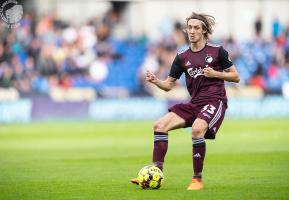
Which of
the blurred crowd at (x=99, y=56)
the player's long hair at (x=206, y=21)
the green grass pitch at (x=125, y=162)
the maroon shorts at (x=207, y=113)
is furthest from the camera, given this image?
the blurred crowd at (x=99, y=56)

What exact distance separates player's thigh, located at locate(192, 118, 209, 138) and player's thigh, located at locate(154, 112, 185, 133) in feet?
1.04

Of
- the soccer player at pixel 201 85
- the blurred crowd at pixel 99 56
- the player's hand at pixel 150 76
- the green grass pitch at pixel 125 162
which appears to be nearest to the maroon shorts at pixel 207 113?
the soccer player at pixel 201 85

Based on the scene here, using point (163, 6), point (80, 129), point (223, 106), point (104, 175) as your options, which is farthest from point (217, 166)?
point (163, 6)

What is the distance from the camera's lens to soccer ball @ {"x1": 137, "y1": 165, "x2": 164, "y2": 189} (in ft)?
35.3

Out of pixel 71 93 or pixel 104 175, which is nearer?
pixel 104 175

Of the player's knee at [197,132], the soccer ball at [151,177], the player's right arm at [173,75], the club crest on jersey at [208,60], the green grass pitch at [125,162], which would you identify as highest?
the club crest on jersey at [208,60]

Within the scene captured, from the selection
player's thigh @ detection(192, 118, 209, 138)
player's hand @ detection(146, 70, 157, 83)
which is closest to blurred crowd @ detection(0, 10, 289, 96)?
player's hand @ detection(146, 70, 157, 83)

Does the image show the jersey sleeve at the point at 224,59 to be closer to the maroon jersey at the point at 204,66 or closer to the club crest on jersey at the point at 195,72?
the maroon jersey at the point at 204,66

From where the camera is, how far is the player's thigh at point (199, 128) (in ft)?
35.1

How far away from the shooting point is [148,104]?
101 feet

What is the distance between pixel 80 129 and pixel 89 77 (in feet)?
21.8

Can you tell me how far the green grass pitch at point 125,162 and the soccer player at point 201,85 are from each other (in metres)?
0.81

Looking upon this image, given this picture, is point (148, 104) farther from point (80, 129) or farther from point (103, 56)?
point (80, 129)

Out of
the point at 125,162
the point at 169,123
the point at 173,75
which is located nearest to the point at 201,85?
the point at 173,75
